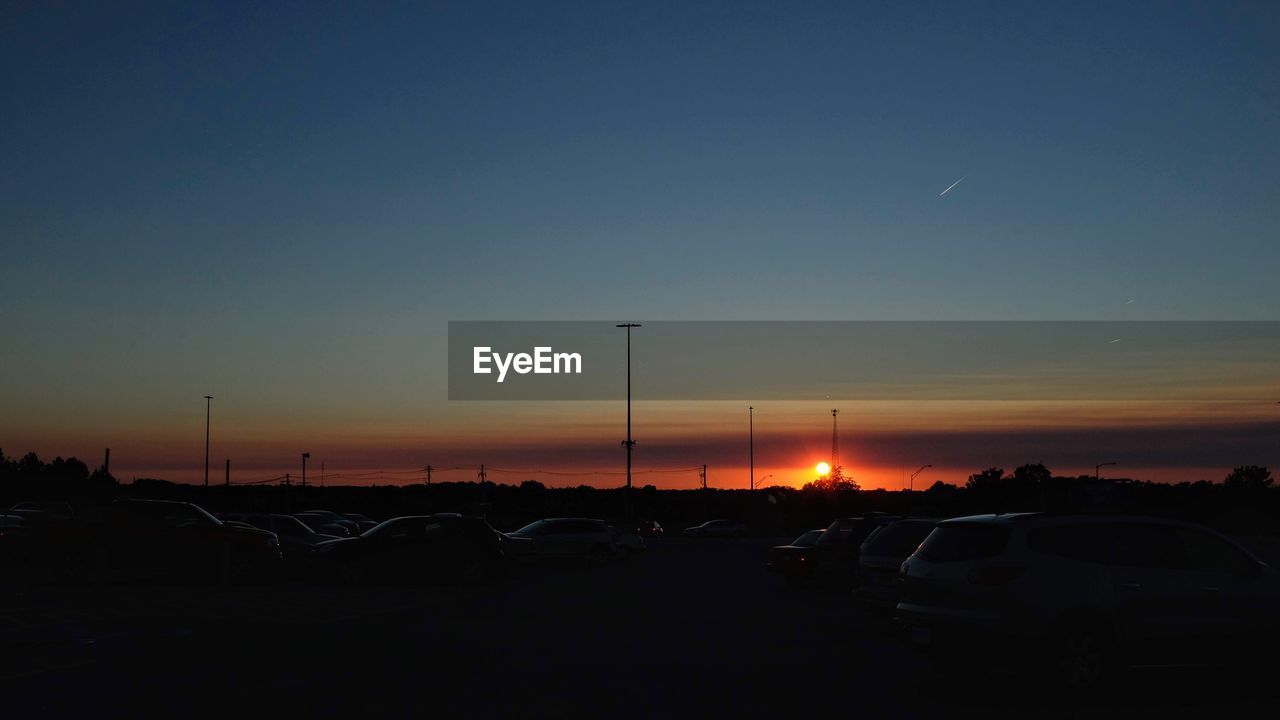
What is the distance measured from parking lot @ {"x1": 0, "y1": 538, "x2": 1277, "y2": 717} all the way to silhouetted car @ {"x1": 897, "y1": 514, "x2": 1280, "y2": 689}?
38 centimetres

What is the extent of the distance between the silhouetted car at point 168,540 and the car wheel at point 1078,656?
18605mm

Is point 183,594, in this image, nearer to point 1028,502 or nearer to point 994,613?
point 994,613

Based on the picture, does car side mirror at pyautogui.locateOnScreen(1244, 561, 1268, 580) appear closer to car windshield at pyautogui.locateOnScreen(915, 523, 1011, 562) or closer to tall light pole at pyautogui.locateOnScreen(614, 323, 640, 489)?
car windshield at pyautogui.locateOnScreen(915, 523, 1011, 562)

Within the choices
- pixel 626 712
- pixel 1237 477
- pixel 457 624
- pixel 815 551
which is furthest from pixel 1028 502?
pixel 1237 477

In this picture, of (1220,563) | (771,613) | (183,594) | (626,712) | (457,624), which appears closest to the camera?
(626,712)

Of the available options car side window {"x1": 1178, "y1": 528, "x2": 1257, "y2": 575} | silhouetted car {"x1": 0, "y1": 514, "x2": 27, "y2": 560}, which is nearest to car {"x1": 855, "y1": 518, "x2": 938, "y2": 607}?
car side window {"x1": 1178, "y1": 528, "x2": 1257, "y2": 575}

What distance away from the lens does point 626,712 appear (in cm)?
932

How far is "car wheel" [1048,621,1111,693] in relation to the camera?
10445mm

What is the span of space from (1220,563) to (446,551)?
17531mm

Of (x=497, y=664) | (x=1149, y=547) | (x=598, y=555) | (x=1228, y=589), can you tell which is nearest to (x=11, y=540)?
(x=598, y=555)

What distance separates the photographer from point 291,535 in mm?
30703

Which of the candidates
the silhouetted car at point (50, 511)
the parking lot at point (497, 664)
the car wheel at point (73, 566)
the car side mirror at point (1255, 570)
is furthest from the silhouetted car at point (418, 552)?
the car side mirror at point (1255, 570)

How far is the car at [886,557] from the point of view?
52.5ft

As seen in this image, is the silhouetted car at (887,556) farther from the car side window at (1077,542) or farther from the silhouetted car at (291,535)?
the silhouetted car at (291,535)
